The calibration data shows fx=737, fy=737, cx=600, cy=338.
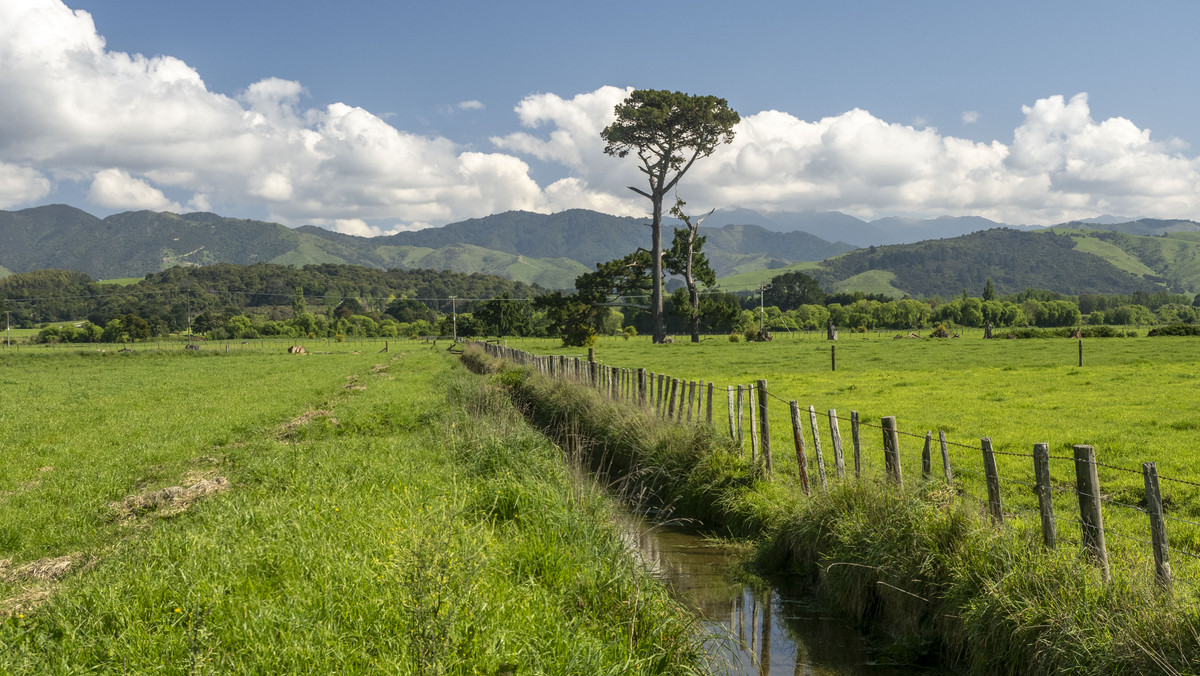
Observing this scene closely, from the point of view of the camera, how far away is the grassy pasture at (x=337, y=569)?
4723mm

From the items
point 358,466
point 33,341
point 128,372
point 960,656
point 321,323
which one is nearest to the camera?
point 960,656

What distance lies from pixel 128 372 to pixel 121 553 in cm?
4417

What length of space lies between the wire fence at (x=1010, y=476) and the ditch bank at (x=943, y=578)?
0.26 meters

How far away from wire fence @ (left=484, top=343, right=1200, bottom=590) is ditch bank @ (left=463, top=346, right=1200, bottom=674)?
26 centimetres

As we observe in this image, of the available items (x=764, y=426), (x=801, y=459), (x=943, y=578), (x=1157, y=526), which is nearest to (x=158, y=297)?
(x=764, y=426)

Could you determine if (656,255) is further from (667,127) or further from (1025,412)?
(1025,412)

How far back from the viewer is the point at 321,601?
17.9 feet

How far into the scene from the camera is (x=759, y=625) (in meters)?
7.22

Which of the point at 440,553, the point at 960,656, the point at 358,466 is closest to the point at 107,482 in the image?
the point at 358,466

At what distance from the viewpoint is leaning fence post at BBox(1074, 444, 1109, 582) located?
5.43 metres

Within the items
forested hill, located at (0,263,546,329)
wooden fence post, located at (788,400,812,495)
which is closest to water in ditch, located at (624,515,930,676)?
wooden fence post, located at (788,400,812,495)

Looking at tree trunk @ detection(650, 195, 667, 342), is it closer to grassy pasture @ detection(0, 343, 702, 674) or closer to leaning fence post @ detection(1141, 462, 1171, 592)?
grassy pasture @ detection(0, 343, 702, 674)

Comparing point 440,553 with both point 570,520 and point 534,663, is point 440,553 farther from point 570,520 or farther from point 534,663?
point 570,520

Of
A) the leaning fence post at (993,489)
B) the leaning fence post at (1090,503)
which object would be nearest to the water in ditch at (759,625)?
the leaning fence post at (993,489)
